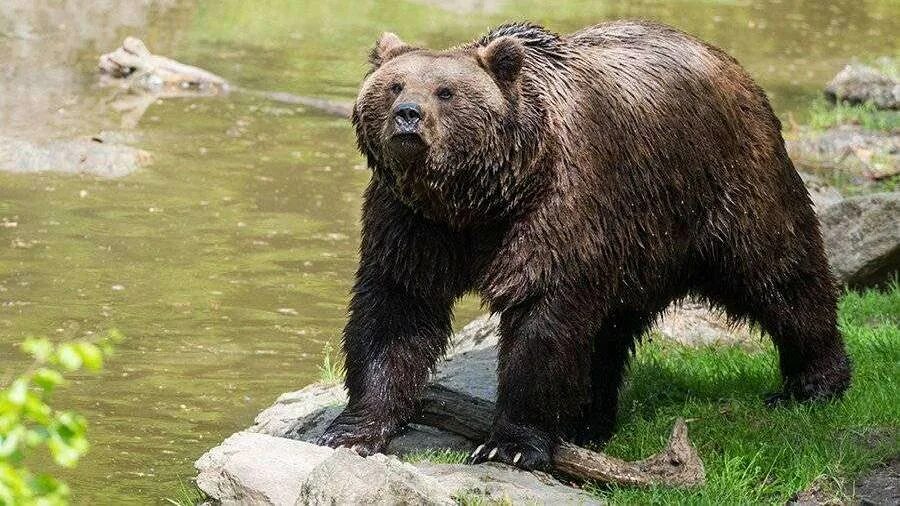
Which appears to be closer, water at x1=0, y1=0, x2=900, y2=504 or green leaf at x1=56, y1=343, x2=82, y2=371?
green leaf at x1=56, y1=343, x2=82, y2=371

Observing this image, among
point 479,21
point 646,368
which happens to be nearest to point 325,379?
point 646,368

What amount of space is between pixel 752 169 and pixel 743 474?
1.68 m

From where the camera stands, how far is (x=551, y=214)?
674 centimetres

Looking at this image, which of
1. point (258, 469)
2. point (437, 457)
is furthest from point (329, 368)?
point (258, 469)

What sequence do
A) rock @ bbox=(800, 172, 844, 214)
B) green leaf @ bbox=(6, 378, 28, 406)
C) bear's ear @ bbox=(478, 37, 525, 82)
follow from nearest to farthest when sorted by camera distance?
green leaf @ bbox=(6, 378, 28, 406)
bear's ear @ bbox=(478, 37, 525, 82)
rock @ bbox=(800, 172, 844, 214)

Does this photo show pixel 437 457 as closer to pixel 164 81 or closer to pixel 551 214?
pixel 551 214

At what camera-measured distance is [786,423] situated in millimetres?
7512

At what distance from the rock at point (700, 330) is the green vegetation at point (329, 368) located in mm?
2060

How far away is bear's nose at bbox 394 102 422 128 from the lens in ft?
20.4

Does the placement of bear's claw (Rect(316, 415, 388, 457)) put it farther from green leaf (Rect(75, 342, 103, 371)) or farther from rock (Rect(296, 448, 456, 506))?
A: green leaf (Rect(75, 342, 103, 371))

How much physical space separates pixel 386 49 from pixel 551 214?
1.08 metres

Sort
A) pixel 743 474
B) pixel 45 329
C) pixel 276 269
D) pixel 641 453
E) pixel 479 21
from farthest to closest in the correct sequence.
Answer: pixel 479 21, pixel 276 269, pixel 45 329, pixel 641 453, pixel 743 474

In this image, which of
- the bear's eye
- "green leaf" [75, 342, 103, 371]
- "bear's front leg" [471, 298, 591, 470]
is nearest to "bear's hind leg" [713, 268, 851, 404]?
"bear's front leg" [471, 298, 591, 470]

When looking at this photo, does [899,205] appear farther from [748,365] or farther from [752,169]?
[752,169]
